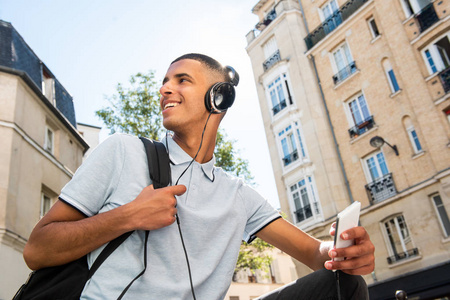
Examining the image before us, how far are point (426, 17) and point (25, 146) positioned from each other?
58.7 ft

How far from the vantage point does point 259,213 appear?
8.36 ft

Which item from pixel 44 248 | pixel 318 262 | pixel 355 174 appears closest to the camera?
pixel 44 248

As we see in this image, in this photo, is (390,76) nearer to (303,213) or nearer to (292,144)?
(292,144)

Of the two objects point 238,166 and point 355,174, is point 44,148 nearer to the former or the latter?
point 238,166

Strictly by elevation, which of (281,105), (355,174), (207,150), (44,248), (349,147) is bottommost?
(44,248)

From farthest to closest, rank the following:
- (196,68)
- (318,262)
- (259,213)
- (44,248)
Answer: (196,68)
(259,213)
(318,262)
(44,248)

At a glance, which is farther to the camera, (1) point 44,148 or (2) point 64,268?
(1) point 44,148

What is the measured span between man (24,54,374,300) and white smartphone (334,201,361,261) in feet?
0.11

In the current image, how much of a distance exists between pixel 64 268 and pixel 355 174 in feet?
65.1

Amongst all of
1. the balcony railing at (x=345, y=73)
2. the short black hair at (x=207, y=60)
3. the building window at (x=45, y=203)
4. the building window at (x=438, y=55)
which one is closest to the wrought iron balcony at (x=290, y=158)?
the balcony railing at (x=345, y=73)

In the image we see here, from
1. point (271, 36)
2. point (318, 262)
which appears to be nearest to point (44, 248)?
point (318, 262)

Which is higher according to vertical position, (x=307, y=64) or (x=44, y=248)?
(x=307, y=64)

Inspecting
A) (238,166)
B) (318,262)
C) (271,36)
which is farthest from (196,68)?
(271,36)

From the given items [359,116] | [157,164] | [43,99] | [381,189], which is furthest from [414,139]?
[157,164]
